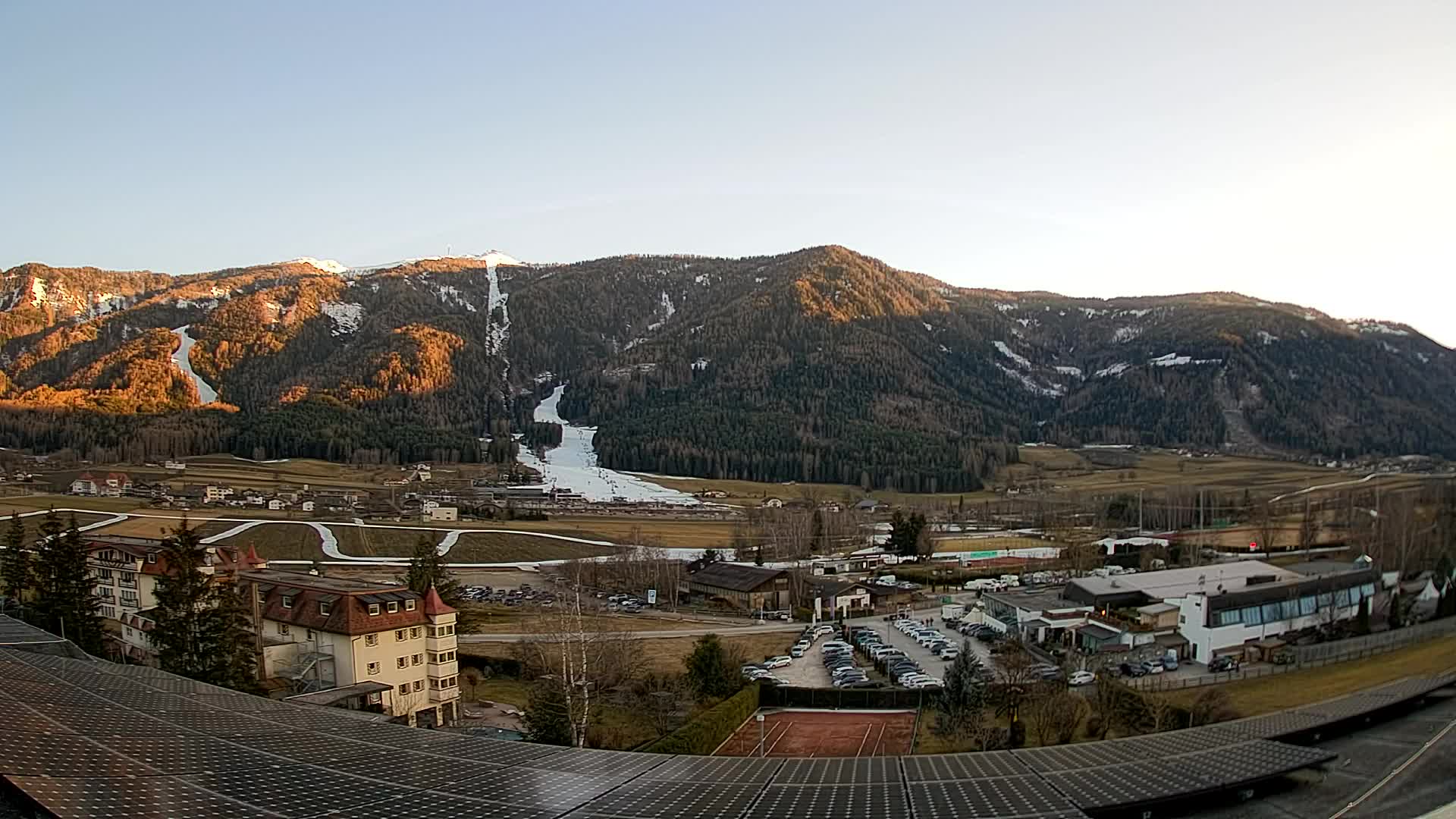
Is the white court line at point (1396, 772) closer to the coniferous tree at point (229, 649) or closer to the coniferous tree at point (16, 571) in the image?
the coniferous tree at point (229, 649)

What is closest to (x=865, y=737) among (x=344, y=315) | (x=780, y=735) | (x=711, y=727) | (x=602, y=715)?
(x=780, y=735)

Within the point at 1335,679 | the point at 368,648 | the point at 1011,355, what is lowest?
the point at 1335,679

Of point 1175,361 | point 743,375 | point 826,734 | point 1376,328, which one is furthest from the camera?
point 743,375

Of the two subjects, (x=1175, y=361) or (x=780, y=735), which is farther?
(x=1175, y=361)

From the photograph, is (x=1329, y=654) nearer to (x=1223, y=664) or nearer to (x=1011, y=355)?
(x=1223, y=664)

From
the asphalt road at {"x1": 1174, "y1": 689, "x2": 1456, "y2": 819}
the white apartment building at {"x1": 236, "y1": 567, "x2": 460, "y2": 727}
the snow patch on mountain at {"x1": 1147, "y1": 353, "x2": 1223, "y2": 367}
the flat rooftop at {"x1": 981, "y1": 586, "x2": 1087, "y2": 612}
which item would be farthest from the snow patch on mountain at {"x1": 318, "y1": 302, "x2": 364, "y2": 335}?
the asphalt road at {"x1": 1174, "y1": 689, "x2": 1456, "y2": 819}

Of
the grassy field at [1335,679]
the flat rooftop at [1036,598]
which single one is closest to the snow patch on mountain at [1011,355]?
the flat rooftop at [1036,598]

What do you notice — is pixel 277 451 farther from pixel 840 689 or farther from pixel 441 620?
pixel 840 689

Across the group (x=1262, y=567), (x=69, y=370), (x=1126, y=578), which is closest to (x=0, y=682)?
(x=1126, y=578)
